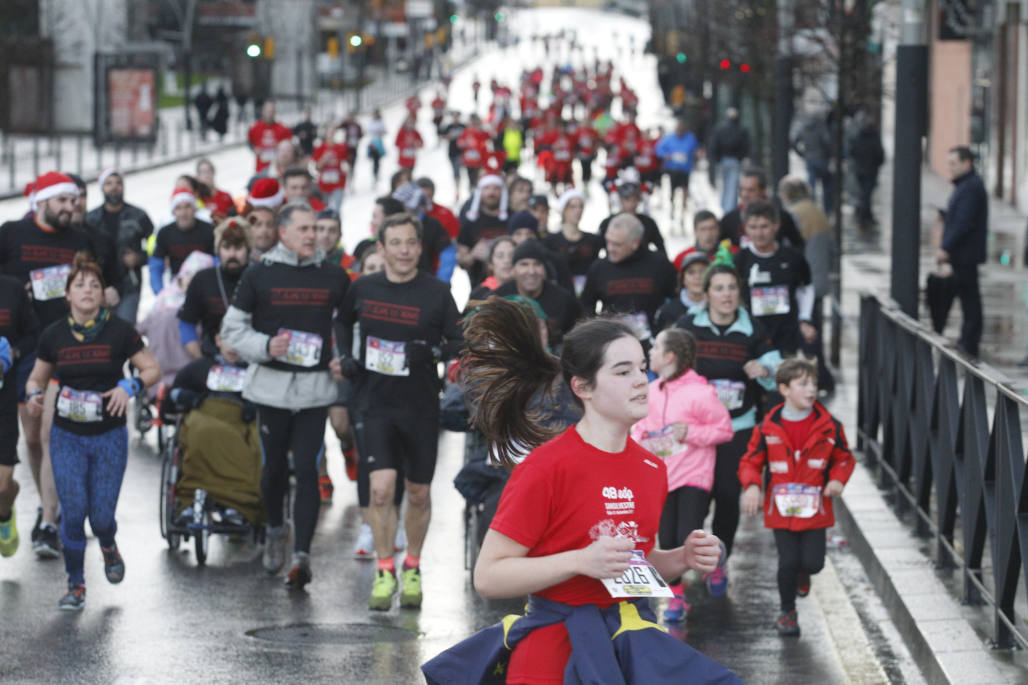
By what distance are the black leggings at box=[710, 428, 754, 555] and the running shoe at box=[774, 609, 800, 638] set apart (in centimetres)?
94

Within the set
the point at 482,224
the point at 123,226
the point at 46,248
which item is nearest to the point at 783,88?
the point at 482,224

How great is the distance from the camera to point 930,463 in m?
9.91

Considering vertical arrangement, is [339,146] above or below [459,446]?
above

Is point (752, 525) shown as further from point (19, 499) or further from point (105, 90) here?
point (105, 90)

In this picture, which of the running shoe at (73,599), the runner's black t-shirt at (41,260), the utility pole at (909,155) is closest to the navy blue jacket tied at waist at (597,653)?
the running shoe at (73,599)

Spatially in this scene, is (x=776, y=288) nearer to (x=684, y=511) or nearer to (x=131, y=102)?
(x=684, y=511)

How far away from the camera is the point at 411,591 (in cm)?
938

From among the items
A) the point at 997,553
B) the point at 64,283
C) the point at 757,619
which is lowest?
the point at 757,619

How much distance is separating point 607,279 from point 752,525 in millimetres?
1721

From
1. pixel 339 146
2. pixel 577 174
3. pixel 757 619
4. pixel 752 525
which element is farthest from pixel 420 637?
pixel 577 174

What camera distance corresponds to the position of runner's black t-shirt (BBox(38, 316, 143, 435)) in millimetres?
9273

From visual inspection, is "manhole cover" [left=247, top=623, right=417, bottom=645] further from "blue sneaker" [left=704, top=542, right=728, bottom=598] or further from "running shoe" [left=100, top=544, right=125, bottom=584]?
"blue sneaker" [left=704, top=542, right=728, bottom=598]

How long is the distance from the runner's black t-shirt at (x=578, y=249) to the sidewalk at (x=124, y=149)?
22.3 meters

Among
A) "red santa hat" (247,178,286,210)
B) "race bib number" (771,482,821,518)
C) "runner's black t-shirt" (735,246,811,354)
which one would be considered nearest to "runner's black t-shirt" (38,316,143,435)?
"race bib number" (771,482,821,518)
